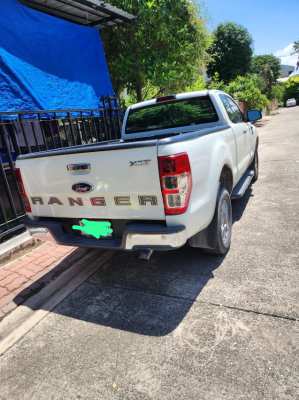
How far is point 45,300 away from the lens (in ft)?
10.9

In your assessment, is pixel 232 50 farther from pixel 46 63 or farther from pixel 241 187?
pixel 241 187

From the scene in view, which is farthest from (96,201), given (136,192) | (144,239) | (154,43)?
(154,43)

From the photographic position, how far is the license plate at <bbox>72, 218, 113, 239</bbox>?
2994 millimetres

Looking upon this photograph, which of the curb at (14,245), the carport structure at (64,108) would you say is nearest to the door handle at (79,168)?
the curb at (14,245)

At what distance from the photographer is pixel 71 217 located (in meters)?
3.19

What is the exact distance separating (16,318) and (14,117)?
3.56m

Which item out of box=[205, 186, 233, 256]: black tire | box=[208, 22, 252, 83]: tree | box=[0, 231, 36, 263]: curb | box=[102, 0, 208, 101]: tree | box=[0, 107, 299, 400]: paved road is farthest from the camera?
box=[208, 22, 252, 83]: tree

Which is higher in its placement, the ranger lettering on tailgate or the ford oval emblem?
the ford oval emblem

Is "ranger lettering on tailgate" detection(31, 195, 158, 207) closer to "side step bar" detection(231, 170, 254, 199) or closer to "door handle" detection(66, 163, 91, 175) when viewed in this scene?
"door handle" detection(66, 163, 91, 175)

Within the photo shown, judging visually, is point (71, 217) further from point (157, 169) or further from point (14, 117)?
point (14, 117)

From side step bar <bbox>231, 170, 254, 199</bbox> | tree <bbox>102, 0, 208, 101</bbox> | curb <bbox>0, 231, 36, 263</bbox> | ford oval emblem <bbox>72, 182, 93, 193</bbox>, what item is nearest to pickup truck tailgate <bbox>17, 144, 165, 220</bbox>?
ford oval emblem <bbox>72, 182, 93, 193</bbox>

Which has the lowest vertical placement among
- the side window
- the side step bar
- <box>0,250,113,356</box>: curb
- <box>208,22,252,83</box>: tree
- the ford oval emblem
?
<box>0,250,113,356</box>: curb

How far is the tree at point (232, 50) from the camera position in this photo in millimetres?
37406

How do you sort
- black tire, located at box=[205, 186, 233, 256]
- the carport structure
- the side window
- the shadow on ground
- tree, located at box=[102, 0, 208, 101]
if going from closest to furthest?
1. the shadow on ground
2. black tire, located at box=[205, 186, 233, 256]
3. the side window
4. the carport structure
5. tree, located at box=[102, 0, 208, 101]
